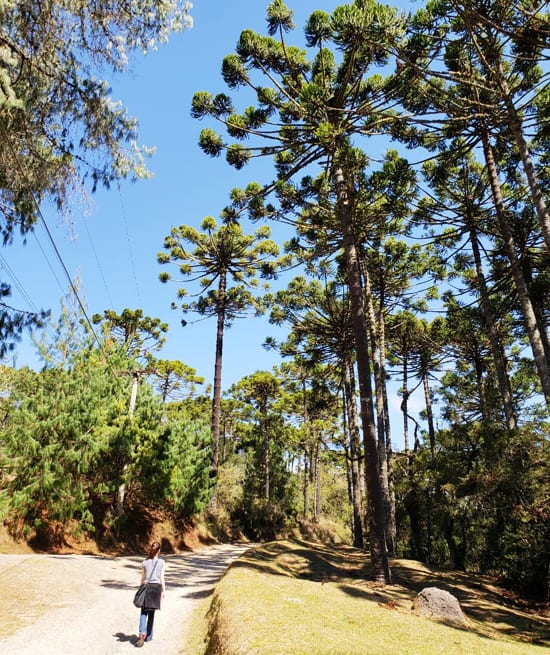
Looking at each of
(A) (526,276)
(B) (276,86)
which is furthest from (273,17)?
(A) (526,276)

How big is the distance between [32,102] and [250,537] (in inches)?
1050

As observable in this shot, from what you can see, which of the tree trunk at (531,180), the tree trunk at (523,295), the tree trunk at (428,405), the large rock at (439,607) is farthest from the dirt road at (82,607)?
the tree trunk at (428,405)

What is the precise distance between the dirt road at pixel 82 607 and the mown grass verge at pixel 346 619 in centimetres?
101

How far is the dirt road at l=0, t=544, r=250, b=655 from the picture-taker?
5.66 metres

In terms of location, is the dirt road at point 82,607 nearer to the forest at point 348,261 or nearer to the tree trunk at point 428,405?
the forest at point 348,261

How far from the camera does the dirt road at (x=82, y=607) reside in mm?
5656

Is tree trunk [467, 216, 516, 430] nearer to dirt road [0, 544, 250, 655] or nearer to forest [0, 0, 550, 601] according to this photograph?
forest [0, 0, 550, 601]

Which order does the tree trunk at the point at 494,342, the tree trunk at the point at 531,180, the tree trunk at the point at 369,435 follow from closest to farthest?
the tree trunk at the point at 531,180, the tree trunk at the point at 369,435, the tree trunk at the point at 494,342

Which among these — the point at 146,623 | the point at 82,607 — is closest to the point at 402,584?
the point at 146,623

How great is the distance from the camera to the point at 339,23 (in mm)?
9336

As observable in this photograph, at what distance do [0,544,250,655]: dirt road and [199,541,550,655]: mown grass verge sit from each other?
101cm

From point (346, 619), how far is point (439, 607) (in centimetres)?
236

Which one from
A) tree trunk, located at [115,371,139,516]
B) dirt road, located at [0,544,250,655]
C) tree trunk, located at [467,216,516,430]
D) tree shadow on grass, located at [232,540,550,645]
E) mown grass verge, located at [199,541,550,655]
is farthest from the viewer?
tree trunk, located at [115,371,139,516]

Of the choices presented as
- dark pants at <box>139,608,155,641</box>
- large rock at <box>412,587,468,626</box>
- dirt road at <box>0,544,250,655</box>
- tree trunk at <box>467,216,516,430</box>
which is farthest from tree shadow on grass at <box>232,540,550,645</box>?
tree trunk at <box>467,216,516,430</box>
